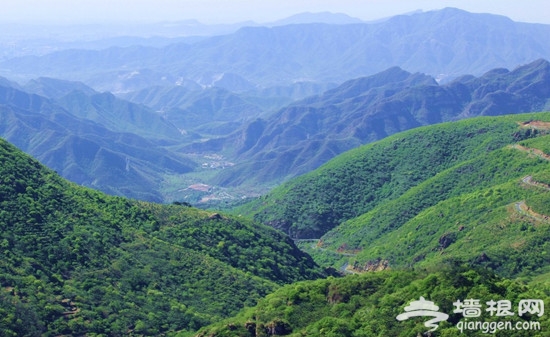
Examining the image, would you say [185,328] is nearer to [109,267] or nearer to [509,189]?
[109,267]

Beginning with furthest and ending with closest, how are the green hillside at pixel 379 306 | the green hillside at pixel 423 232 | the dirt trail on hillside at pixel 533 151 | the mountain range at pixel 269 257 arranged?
1. the dirt trail on hillside at pixel 533 151
2. the mountain range at pixel 269 257
3. the green hillside at pixel 423 232
4. the green hillside at pixel 379 306

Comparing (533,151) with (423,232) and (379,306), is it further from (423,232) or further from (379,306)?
(379,306)

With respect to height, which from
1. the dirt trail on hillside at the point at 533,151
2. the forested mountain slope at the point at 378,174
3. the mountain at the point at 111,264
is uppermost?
the mountain at the point at 111,264

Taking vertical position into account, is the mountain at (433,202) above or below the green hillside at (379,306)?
below

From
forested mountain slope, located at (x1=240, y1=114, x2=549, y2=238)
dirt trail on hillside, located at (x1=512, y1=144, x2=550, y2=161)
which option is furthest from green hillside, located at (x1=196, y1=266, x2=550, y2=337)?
forested mountain slope, located at (x1=240, y1=114, x2=549, y2=238)

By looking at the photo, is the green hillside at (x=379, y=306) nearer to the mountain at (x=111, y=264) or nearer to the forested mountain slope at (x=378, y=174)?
the mountain at (x=111, y=264)

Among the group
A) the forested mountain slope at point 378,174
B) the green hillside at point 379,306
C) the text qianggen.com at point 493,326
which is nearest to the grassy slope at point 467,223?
the forested mountain slope at point 378,174

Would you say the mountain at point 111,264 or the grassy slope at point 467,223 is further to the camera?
the grassy slope at point 467,223

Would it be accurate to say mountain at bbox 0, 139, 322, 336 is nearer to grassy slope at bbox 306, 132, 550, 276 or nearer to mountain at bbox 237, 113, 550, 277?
grassy slope at bbox 306, 132, 550, 276
